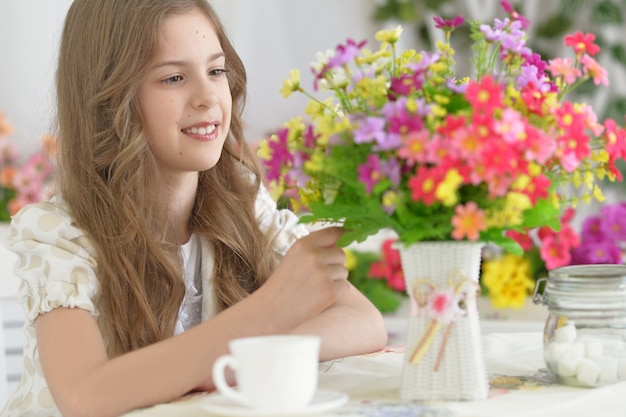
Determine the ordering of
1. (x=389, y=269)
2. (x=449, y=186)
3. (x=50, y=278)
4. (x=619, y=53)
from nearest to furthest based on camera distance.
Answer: (x=449, y=186)
(x=50, y=278)
(x=389, y=269)
(x=619, y=53)

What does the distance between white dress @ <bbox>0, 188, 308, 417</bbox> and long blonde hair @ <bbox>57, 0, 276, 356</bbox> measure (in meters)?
0.02

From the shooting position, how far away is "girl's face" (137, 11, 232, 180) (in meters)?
1.53

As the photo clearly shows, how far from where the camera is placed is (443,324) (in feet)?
3.52

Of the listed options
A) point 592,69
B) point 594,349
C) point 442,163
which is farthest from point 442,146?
point 594,349

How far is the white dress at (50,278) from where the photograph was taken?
1.38 metres

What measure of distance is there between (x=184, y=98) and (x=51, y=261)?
1.06ft

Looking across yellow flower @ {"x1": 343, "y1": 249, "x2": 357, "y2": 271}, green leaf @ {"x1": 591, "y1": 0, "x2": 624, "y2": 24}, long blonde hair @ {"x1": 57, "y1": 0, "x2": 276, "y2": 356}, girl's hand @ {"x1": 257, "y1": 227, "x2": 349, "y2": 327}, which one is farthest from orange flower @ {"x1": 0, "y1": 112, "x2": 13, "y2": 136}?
girl's hand @ {"x1": 257, "y1": 227, "x2": 349, "y2": 327}

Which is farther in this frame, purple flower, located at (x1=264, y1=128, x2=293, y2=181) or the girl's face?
the girl's face

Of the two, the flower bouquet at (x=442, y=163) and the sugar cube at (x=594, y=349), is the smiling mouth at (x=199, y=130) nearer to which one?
the flower bouquet at (x=442, y=163)

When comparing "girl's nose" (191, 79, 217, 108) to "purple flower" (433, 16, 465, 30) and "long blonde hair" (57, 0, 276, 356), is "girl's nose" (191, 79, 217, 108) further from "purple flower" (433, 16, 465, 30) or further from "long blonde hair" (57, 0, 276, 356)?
"purple flower" (433, 16, 465, 30)

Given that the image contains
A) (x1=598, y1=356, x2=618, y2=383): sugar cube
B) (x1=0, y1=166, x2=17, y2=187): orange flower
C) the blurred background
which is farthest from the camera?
the blurred background

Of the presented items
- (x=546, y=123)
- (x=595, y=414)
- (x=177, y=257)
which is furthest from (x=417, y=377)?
(x=177, y=257)

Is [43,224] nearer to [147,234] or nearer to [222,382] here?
[147,234]

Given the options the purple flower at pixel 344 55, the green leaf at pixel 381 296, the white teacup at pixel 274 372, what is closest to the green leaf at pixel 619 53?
the green leaf at pixel 381 296
